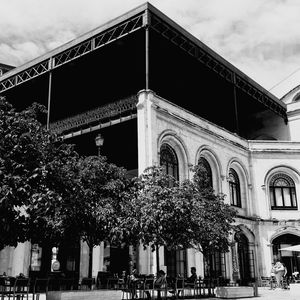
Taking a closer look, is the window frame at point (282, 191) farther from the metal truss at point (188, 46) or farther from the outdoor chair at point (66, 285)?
the outdoor chair at point (66, 285)

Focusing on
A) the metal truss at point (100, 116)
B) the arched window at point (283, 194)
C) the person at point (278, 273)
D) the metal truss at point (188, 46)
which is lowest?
the person at point (278, 273)

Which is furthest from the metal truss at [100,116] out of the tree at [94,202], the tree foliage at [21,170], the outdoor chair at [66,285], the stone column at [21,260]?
the tree foliage at [21,170]

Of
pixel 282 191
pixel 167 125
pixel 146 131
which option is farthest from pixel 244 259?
pixel 146 131

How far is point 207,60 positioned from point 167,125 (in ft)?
19.5

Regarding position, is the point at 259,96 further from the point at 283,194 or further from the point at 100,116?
the point at 100,116

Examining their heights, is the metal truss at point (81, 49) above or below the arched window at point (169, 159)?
above

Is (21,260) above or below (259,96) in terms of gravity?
below

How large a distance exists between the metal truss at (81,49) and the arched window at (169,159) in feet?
19.3

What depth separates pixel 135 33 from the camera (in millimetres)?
22547

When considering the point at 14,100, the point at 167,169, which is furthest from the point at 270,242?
the point at 14,100

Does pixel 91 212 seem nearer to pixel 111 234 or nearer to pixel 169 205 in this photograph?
pixel 111 234

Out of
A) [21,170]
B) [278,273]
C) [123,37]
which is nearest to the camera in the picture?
[21,170]

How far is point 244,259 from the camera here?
27219mm

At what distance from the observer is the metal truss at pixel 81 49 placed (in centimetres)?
2231
